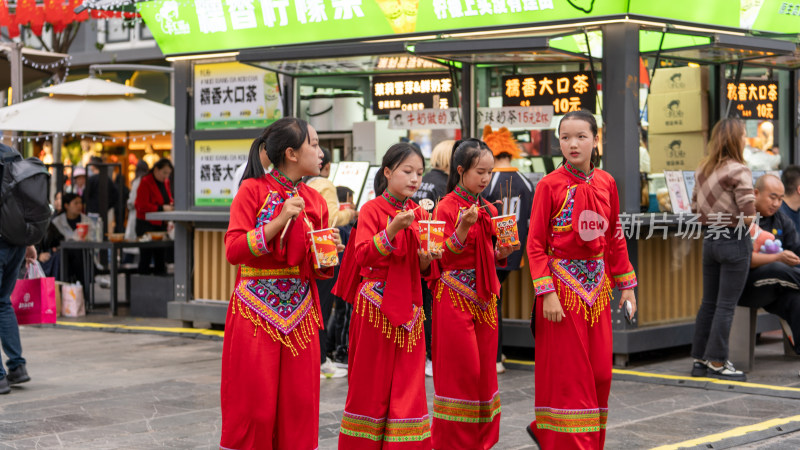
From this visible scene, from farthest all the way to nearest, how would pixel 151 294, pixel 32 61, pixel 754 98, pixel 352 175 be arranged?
pixel 32 61 → pixel 151 294 → pixel 352 175 → pixel 754 98

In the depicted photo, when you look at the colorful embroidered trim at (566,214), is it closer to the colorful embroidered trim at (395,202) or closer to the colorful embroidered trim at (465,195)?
the colorful embroidered trim at (465,195)

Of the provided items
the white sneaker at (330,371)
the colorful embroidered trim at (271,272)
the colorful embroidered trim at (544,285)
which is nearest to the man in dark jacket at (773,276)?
the white sneaker at (330,371)

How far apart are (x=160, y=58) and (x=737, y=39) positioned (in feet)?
62.3

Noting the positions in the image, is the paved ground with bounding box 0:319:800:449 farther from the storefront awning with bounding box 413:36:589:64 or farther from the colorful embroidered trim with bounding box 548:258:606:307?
the storefront awning with bounding box 413:36:589:64

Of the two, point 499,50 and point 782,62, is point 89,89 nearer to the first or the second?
point 499,50

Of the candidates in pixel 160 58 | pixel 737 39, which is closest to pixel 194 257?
pixel 737 39

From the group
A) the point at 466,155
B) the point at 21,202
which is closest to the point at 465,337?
the point at 466,155

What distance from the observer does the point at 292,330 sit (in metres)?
4.92

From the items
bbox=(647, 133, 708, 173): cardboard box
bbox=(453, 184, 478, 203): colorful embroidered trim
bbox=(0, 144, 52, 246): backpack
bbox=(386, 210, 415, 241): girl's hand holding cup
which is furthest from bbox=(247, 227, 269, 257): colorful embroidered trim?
bbox=(647, 133, 708, 173): cardboard box

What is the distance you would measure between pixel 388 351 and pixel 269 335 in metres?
0.94

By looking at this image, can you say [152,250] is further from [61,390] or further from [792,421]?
[792,421]

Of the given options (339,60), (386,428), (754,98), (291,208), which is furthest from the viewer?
(754,98)

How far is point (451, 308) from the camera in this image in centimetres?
614

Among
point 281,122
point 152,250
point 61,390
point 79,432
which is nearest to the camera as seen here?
point 281,122
